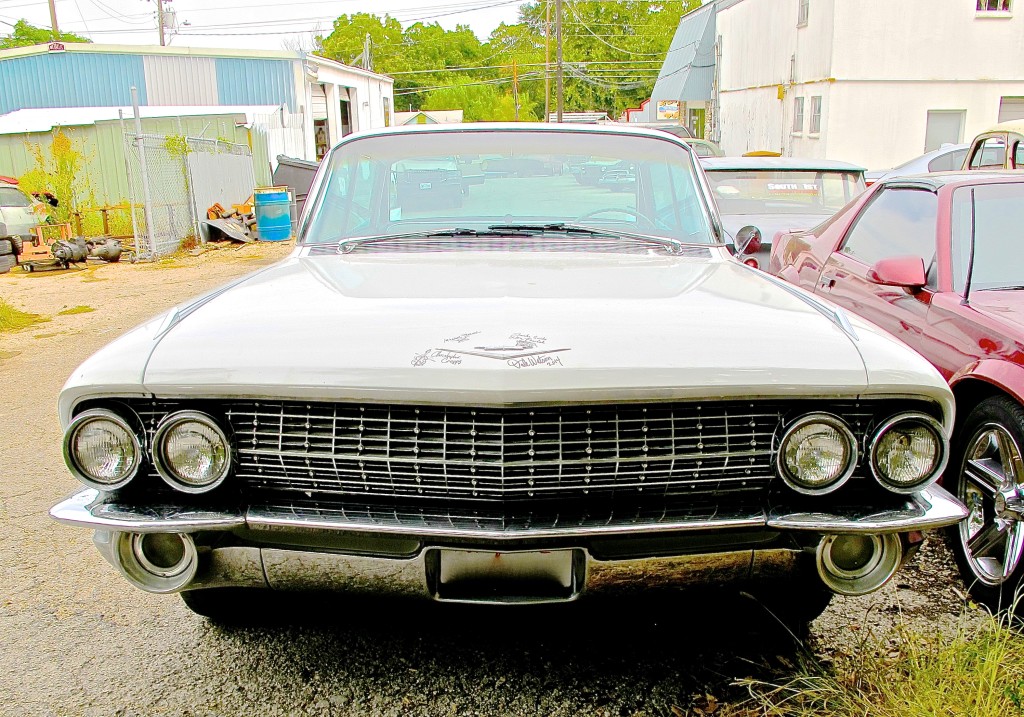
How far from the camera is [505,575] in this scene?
7.39 feet

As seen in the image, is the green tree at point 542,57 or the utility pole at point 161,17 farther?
the green tree at point 542,57

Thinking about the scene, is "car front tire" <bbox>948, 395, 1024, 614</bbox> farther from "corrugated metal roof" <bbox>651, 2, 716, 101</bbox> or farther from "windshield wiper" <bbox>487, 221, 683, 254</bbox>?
"corrugated metal roof" <bbox>651, 2, 716, 101</bbox>

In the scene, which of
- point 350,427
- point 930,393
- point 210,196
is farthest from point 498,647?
point 210,196

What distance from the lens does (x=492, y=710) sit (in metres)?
2.60

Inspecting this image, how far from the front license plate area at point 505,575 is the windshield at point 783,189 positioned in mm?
6017

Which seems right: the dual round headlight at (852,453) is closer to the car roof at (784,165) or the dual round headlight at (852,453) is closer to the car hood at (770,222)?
the car hood at (770,222)

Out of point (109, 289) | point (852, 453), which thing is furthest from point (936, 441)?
point (109, 289)

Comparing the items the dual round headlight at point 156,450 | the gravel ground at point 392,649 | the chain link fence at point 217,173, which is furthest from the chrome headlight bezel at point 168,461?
the chain link fence at point 217,173

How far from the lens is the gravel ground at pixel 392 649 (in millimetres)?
2621

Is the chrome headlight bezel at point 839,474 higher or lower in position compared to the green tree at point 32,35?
lower

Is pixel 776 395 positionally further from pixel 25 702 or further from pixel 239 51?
pixel 239 51

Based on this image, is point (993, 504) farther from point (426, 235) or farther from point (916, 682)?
point (426, 235)

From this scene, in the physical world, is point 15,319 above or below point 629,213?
below

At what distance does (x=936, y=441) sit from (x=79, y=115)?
1090 inches
